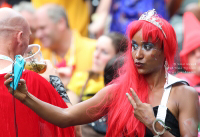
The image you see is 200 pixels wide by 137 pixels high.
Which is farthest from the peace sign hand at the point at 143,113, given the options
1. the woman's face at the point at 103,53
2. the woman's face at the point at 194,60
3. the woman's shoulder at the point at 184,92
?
the woman's face at the point at 103,53

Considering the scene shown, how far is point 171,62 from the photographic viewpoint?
247cm

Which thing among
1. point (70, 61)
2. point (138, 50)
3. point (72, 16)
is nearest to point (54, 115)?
point (138, 50)

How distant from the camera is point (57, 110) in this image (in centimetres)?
232

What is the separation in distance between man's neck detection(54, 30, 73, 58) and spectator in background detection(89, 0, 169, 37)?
1.68 feet

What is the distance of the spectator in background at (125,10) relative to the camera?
4836 millimetres

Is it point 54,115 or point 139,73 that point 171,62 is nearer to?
point 139,73

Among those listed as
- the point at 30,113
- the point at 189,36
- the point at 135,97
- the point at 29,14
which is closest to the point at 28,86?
the point at 30,113

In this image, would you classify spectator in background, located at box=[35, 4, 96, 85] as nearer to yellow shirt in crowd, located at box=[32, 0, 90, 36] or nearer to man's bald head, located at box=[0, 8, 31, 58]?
yellow shirt in crowd, located at box=[32, 0, 90, 36]

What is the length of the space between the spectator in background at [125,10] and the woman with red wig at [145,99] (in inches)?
93.8

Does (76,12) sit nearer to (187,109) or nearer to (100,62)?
(100,62)

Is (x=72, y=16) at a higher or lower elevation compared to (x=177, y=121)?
higher

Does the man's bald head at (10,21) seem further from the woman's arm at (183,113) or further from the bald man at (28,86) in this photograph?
the woman's arm at (183,113)

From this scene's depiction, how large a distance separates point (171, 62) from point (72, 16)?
141 inches

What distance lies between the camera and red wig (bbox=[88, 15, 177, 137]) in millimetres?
2355
